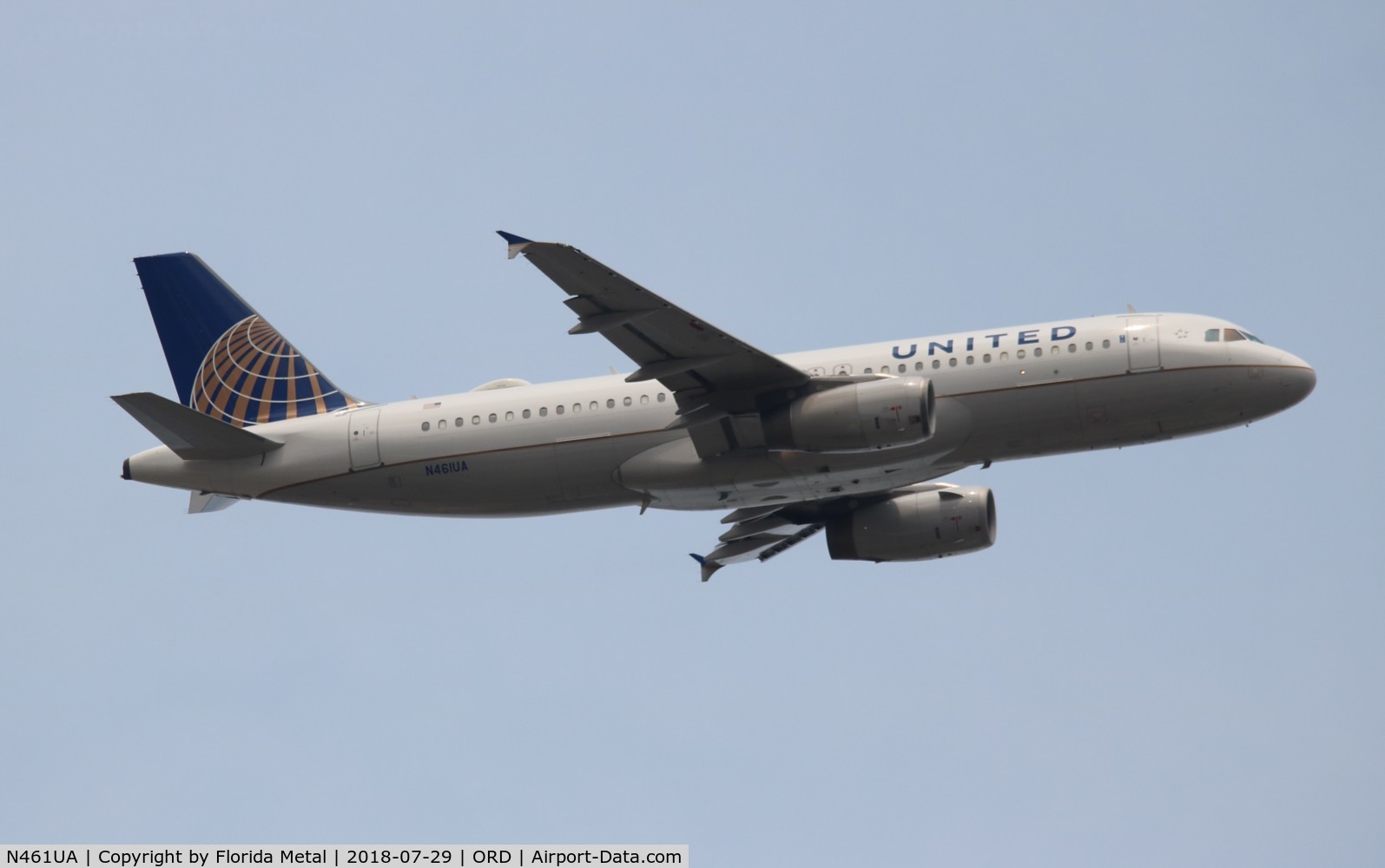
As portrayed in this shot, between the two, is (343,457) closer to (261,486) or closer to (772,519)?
(261,486)

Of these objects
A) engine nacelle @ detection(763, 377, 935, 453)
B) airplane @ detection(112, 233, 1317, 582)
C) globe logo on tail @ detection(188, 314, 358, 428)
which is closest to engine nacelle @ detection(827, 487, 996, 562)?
airplane @ detection(112, 233, 1317, 582)

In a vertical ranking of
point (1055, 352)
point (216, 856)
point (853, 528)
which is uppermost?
point (1055, 352)

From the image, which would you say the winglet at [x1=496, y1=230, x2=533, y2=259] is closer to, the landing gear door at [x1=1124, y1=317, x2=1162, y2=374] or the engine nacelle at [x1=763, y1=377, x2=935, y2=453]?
the engine nacelle at [x1=763, y1=377, x2=935, y2=453]

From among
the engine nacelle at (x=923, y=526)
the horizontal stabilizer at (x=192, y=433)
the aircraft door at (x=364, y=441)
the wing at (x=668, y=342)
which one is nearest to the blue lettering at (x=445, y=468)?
the aircraft door at (x=364, y=441)

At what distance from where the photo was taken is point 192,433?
149ft

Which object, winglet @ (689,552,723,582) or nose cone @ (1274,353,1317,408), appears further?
winglet @ (689,552,723,582)

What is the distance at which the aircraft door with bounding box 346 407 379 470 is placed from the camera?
45594 mm

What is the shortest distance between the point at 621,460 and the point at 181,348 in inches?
605

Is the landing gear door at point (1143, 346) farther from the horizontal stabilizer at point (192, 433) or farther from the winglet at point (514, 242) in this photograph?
the horizontal stabilizer at point (192, 433)

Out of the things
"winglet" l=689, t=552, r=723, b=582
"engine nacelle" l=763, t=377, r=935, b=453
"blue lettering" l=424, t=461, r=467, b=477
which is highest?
"engine nacelle" l=763, t=377, r=935, b=453

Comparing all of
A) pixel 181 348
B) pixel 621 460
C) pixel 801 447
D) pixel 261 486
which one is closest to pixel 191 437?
pixel 261 486

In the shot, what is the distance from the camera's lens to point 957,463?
1695 inches

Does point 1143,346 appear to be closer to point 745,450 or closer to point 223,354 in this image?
point 745,450

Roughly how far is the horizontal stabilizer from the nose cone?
2695 cm
